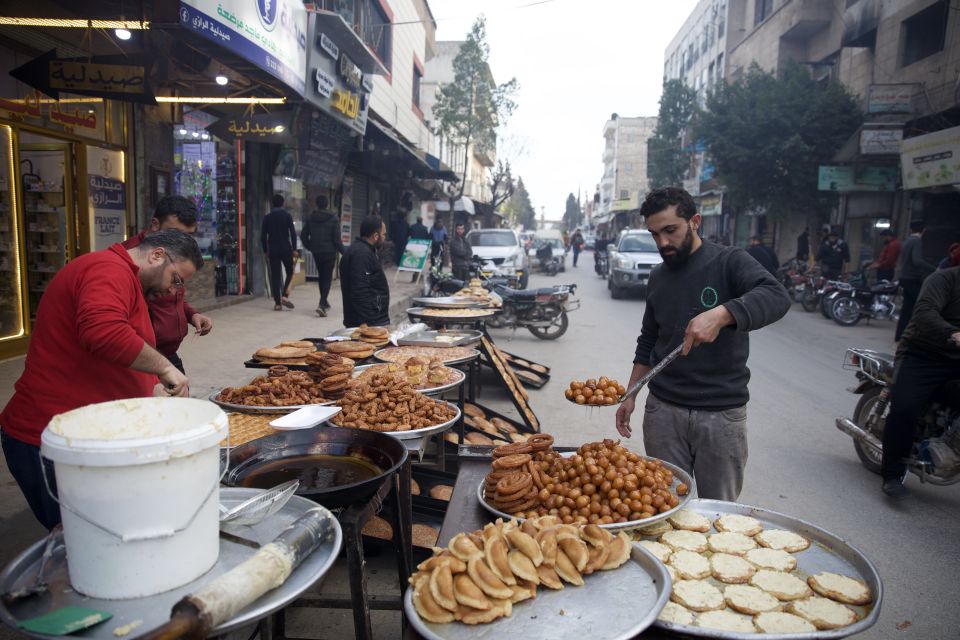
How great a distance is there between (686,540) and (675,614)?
19.8 inches

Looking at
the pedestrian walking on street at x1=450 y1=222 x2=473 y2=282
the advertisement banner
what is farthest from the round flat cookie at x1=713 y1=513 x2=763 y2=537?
the advertisement banner

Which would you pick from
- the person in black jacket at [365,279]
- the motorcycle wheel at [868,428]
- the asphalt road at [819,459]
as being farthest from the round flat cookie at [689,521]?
the person in black jacket at [365,279]

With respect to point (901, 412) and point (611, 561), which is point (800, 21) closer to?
point (901, 412)

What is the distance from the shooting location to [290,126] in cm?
1091

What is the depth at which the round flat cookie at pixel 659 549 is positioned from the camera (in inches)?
87.2

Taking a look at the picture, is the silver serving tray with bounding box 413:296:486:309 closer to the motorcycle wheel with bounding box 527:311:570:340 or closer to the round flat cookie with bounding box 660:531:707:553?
the motorcycle wheel with bounding box 527:311:570:340

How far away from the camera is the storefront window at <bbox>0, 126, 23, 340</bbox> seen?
23.3ft

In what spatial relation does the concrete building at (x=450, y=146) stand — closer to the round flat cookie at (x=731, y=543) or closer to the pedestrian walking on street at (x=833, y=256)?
the pedestrian walking on street at (x=833, y=256)

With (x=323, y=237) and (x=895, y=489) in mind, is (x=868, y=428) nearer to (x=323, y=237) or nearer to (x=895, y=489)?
(x=895, y=489)

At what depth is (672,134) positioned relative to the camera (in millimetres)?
43281

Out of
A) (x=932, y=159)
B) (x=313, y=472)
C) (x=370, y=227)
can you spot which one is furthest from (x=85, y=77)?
(x=932, y=159)

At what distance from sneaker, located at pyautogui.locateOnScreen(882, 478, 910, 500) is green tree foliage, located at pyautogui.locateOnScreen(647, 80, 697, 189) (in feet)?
132

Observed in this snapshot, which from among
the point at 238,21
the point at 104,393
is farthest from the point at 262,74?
the point at 104,393

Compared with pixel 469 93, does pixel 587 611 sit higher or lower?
lower
